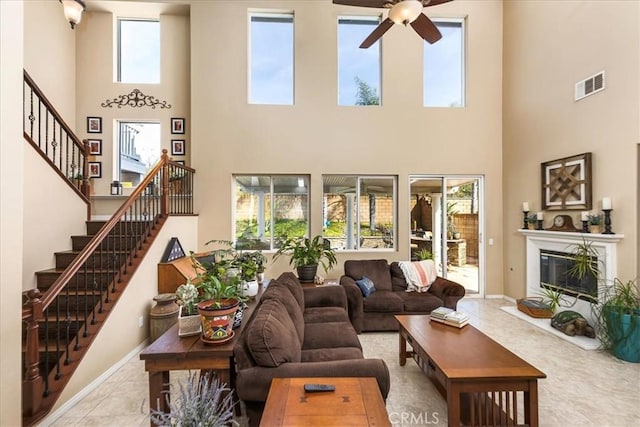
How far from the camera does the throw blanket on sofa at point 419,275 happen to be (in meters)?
4.29

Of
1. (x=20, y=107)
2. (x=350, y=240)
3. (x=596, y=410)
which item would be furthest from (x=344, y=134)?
(x=596, y=410)

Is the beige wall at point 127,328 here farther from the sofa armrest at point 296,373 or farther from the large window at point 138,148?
the large window at point 138,148

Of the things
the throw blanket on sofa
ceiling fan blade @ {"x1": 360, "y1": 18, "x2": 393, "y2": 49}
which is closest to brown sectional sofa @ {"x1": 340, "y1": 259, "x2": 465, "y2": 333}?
the throw blanket on sofa

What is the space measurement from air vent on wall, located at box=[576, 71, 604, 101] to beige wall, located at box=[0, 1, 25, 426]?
19.6ft

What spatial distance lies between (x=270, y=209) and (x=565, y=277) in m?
4.86

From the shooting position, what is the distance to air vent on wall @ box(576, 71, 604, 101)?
3693 millimetres

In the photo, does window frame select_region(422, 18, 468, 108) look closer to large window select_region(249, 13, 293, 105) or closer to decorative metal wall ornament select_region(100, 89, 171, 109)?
large window select_region(249, 13, 293, 105)

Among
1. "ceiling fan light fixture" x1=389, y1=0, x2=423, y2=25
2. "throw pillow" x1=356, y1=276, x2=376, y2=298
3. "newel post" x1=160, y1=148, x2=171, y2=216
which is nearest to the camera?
"ceiling fan light fixture" x1=389, y1=0, x2=423, y2=25

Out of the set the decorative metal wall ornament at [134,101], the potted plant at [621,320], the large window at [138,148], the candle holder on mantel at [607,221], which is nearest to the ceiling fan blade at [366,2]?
the candle holder on mantel at [607,221]

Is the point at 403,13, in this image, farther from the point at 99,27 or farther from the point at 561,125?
the point at 99,27

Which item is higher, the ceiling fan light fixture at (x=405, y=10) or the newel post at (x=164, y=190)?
the ceiling fan light fixture at (x=405, y=10)

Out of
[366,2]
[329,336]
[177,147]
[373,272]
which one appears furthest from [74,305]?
[366,2]

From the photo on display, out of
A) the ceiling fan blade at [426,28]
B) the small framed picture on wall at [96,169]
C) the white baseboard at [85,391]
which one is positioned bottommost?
the white baseboard at [85,391]

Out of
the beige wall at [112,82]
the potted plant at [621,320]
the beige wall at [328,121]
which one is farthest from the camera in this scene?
the beige wall at [112,82]
